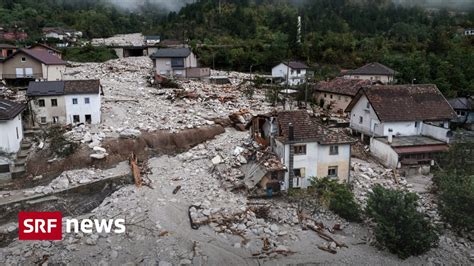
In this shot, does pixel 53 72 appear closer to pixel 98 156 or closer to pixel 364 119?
pixel 98 156

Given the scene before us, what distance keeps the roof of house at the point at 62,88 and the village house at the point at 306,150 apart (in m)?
14.2

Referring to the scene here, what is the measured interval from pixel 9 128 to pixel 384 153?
2280cm

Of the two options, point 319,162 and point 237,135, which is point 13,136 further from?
point 319,162

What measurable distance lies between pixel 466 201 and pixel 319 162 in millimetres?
6896

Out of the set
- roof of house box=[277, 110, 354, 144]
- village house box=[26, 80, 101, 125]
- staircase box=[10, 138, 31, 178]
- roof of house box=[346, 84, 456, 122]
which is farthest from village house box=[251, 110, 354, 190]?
staircase box=[10, 138, 31, 178]

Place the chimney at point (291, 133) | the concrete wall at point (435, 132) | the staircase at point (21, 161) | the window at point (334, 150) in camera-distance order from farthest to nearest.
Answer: the concrete wall at point (435, 132) < the staircase at point (21, 161) < the window at point (334, 150) < the chimney at point (291, 133)

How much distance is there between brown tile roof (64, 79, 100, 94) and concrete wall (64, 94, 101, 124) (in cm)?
30

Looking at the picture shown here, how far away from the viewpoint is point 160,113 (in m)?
31.1

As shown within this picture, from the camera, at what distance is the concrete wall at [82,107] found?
27109mm

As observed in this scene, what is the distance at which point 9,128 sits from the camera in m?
21.6

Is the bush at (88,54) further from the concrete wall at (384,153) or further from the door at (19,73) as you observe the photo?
the concrete wall at (384,153)

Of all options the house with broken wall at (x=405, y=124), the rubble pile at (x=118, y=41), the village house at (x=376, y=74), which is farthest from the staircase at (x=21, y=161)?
the rubble pile at (x=118, y=41)

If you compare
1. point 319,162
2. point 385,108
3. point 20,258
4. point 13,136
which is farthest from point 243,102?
point 20,258

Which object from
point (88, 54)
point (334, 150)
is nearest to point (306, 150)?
point (334, 150)
